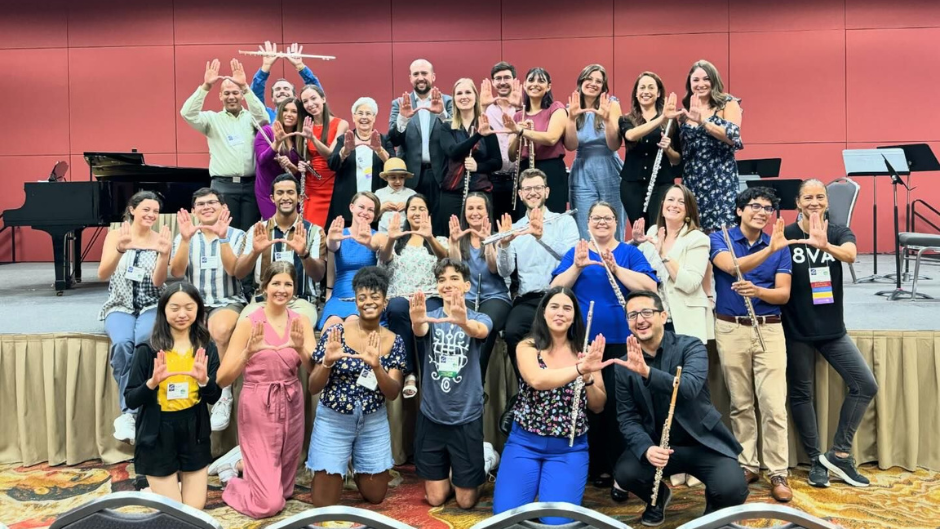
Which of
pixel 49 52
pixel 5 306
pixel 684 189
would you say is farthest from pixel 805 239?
pixel 49 52

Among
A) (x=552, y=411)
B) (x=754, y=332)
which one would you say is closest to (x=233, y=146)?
(x=552, y=411)

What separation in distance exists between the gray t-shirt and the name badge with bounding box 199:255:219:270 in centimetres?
121

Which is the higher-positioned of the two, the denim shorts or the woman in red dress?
the woman in red dress

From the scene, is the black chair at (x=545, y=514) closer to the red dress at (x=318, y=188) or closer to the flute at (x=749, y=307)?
the flute at (x=749, y=307)

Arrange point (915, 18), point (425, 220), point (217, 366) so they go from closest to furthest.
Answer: point (217, 366)
point (425, 220)
point (915, 18)

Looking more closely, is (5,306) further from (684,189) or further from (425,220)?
(684,189)

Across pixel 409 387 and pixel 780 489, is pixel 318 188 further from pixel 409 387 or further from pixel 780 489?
pixel 780 489

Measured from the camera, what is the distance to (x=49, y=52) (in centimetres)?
870

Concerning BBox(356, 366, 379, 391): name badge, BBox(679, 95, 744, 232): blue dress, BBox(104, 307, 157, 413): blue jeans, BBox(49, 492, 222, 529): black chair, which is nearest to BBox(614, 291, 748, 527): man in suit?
BBox(356, 366, 379, 391): name badge

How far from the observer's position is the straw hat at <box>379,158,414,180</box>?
4285mm

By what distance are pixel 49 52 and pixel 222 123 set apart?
5292mm

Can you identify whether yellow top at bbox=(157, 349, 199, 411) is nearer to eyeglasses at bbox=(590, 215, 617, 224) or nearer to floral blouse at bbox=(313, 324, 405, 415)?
floral blouse at bbox=(313, 324, 405, 415)

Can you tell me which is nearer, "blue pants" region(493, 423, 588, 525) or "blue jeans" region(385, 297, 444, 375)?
"blue pants" region(493, 423, 588, 525)

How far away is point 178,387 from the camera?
3.21 meters
